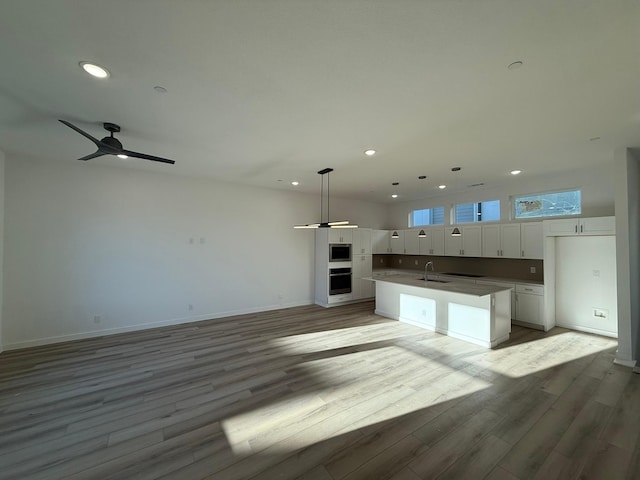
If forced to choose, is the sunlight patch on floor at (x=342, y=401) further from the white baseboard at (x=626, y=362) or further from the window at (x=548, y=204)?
the window at (x=548, y=204)

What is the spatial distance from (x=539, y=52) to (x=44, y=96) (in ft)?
13.8

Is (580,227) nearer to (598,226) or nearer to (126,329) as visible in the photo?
(598,226)

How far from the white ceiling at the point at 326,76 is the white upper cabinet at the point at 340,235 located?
3121mm

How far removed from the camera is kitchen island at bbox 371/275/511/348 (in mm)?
4020

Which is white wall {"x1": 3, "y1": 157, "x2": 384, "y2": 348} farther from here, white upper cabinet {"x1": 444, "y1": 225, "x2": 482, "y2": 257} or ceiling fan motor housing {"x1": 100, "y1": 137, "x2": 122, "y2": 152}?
white upper cabinet {"x1": 444, "y1": 225, "x2": 482, "y2": 257}

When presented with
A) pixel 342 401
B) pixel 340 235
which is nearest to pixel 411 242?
pixel 340 235

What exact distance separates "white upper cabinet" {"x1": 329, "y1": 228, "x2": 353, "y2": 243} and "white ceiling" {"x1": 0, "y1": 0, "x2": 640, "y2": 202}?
312cm

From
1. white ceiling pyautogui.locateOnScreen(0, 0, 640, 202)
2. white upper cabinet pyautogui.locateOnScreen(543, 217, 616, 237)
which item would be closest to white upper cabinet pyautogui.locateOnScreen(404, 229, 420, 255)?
white upper cabinet pyautogui.locateOnScreen(543, 217, 616, 237)

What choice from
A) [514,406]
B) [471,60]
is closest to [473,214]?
[514,406]

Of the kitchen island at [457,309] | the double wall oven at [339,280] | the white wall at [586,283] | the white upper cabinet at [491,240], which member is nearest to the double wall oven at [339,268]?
the double wall oven at [339,280]

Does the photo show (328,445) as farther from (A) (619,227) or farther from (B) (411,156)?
(A) (619,227)

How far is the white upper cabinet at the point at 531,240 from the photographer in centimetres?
492

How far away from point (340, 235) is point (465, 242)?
10.1 ft

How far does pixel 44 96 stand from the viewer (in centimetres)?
238
